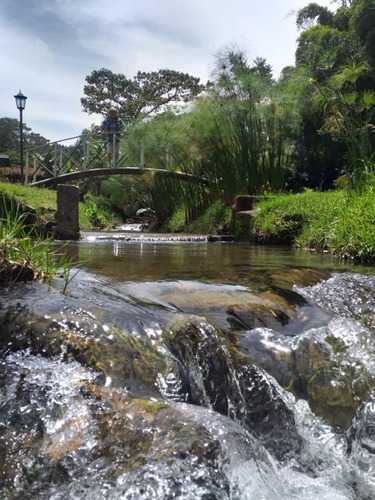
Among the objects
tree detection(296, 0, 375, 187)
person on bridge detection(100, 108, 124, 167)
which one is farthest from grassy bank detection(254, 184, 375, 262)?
person on bridge detection(100, 108, 124, 167)

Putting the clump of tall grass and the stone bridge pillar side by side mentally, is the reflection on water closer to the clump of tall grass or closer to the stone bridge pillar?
the clump of tall grass

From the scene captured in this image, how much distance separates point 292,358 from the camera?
2.51 m

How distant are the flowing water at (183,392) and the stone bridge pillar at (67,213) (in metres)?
5.68

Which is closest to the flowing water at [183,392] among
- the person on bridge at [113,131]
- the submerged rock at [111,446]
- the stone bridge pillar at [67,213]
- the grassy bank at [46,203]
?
the submerged rock at [111,446]

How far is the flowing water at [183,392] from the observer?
5.03 ft

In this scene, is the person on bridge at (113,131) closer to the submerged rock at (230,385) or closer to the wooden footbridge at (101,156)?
the wooden footbridge at (101,156)

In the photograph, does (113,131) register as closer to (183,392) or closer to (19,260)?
(19,260)

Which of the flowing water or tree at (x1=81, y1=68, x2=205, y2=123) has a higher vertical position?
tree at (x1=81, y1=68, x2=205, y2=123)

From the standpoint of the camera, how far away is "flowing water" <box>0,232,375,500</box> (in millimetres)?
1534

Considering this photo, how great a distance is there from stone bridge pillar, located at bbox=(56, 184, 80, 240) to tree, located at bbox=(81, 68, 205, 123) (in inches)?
850

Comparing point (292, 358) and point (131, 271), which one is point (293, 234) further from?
point (292, 358)

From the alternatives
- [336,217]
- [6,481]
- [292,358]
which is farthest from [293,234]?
[6,481]

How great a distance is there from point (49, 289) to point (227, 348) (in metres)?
0.93

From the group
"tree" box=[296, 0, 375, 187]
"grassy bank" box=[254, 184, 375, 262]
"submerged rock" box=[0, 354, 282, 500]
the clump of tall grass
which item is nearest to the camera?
"submerged rock" box=[0, 354, 282, 500]
